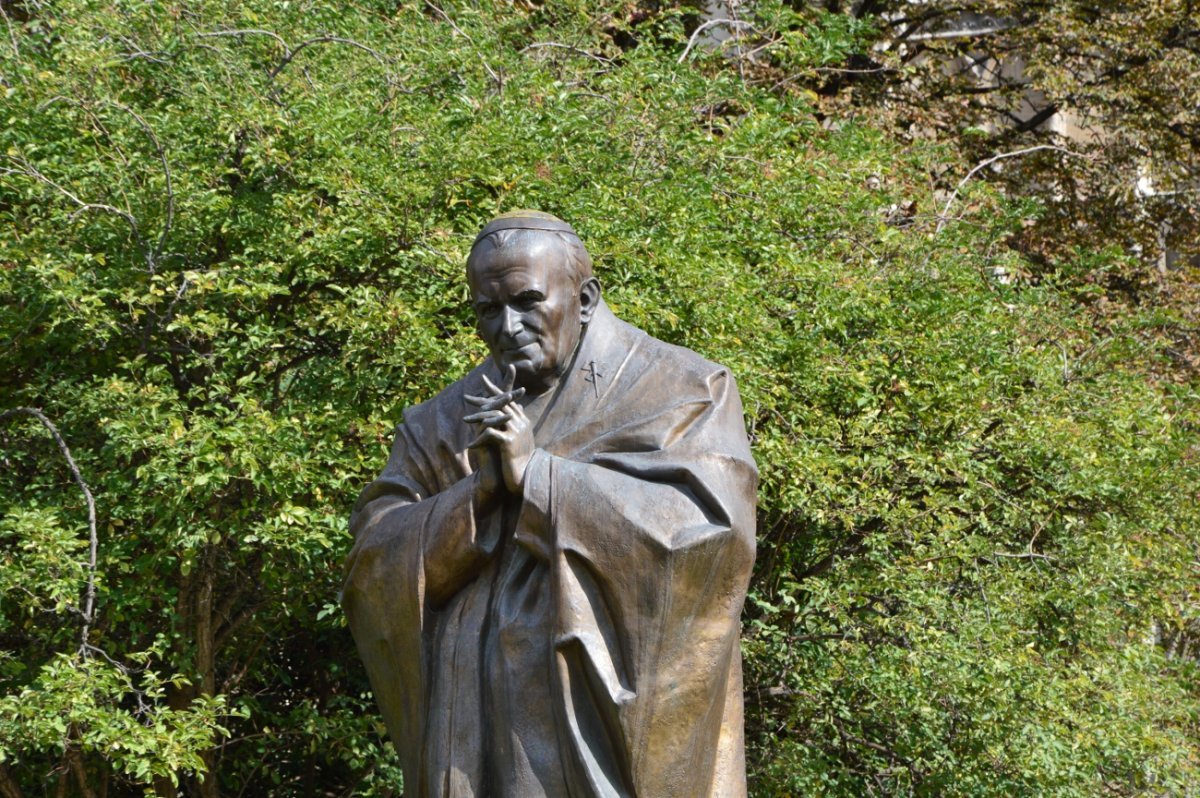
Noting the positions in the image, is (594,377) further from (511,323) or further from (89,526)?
(89,526)

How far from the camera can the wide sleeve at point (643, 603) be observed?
12.9 ft

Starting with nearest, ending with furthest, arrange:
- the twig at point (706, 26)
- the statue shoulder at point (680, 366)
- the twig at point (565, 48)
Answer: the statue shoulder at point (680, 366) → the twig at point (565, 48) → the twig at point (706, 26)

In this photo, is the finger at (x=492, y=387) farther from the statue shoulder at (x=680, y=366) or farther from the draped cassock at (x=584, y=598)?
the statue shoulder at (x=680, y=366)

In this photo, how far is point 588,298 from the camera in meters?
4.35

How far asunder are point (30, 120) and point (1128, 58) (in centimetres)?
926

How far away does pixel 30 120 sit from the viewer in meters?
7.93

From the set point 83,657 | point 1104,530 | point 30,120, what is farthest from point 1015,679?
point 30,120

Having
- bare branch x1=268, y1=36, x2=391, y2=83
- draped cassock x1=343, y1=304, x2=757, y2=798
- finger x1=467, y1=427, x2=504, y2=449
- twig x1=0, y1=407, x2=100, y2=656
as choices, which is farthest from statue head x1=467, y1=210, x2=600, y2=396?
bare branch x1=268, y1=36, x2=391, y2=83

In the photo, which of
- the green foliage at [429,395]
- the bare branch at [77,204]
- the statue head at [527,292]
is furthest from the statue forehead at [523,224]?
the bare branch at [77,204]

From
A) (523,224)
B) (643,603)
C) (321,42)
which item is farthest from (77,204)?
(643,603)

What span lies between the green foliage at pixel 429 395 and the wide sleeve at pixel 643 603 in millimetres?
3072

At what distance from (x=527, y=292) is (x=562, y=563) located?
67cm

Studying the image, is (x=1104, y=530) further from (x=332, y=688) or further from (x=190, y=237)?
(x=190, y=237)

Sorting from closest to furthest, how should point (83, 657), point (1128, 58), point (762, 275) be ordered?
point (83, 657), point (762, 275), point (1128, 58)
